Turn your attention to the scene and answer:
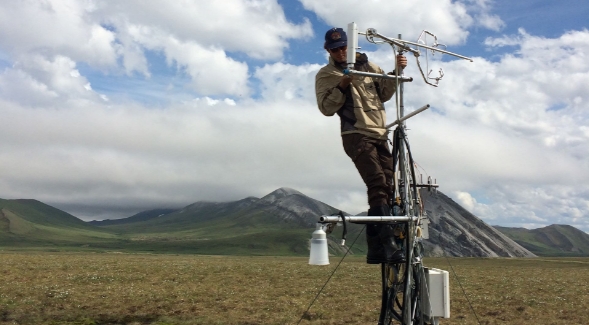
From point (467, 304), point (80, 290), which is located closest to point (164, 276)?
point (80, 290)

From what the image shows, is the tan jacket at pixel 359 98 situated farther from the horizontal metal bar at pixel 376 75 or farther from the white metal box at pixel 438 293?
the white metal box at pixel 438 293

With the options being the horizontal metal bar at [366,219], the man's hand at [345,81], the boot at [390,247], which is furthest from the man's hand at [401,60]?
the boot at [390,247]

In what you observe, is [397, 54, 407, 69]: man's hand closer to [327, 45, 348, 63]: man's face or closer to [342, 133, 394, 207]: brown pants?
[327, 45, 348, 63]: man's face

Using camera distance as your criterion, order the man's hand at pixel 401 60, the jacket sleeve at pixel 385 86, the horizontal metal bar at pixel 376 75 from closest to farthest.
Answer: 1. the horizontal metal bar at pixel 376 75
2. the man's hand at pixel 401 60
3. the jacket sleeve at pixel 385 86

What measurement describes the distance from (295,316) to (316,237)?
7.53 meters

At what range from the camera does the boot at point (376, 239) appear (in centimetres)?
795

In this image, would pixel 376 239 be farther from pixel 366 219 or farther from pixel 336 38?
pixel 336 38

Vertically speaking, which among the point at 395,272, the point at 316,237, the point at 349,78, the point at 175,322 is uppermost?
A: the point at 349,78

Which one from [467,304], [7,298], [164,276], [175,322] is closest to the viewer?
[175,322]

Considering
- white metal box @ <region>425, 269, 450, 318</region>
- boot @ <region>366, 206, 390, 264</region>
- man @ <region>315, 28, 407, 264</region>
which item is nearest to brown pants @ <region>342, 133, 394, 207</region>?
man @ <region>315, 28, 407, 264</region>

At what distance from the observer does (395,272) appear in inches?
328

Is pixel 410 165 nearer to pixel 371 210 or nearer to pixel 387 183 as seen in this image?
pixel 387 183

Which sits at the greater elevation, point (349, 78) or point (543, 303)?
point (349, 78)

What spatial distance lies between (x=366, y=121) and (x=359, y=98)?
0.43m
